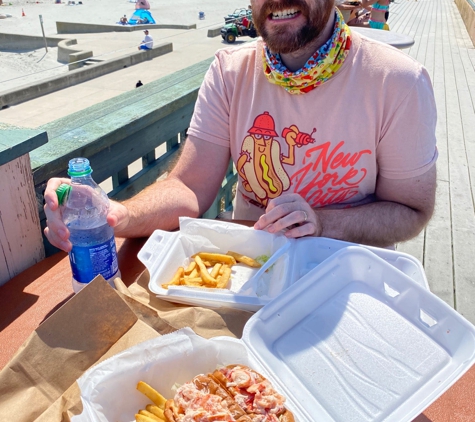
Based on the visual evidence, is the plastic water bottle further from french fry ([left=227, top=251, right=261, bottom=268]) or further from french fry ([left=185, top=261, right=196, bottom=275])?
Result: french fry ([left=227, top=251, right=261, bottom=268])

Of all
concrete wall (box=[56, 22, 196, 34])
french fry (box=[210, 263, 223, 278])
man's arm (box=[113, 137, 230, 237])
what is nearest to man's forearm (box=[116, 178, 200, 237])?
man's arm (box=[113, 137, 230, 237])

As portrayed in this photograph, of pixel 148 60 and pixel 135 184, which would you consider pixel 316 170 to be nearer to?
pixel 135 184

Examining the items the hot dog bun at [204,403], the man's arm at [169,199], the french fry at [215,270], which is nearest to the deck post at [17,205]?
the man's arm at [169,199]

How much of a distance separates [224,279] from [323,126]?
75cm

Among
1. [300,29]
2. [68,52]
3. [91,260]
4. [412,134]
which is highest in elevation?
[300,29]

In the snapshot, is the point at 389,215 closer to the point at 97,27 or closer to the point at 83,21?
the point at 97,27

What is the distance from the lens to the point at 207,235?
1.59 metres

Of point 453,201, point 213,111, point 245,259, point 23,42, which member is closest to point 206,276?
point 245,259

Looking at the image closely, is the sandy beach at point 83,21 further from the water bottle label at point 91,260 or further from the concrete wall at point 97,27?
the water bottle label at point 91,260

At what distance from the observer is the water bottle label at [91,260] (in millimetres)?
1314

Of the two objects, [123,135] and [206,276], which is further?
[123,135]

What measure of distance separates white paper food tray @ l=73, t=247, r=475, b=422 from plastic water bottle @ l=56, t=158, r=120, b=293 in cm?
42

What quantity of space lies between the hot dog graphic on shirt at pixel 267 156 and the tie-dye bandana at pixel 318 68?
0.48ft

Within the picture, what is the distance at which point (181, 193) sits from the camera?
1895 mm
